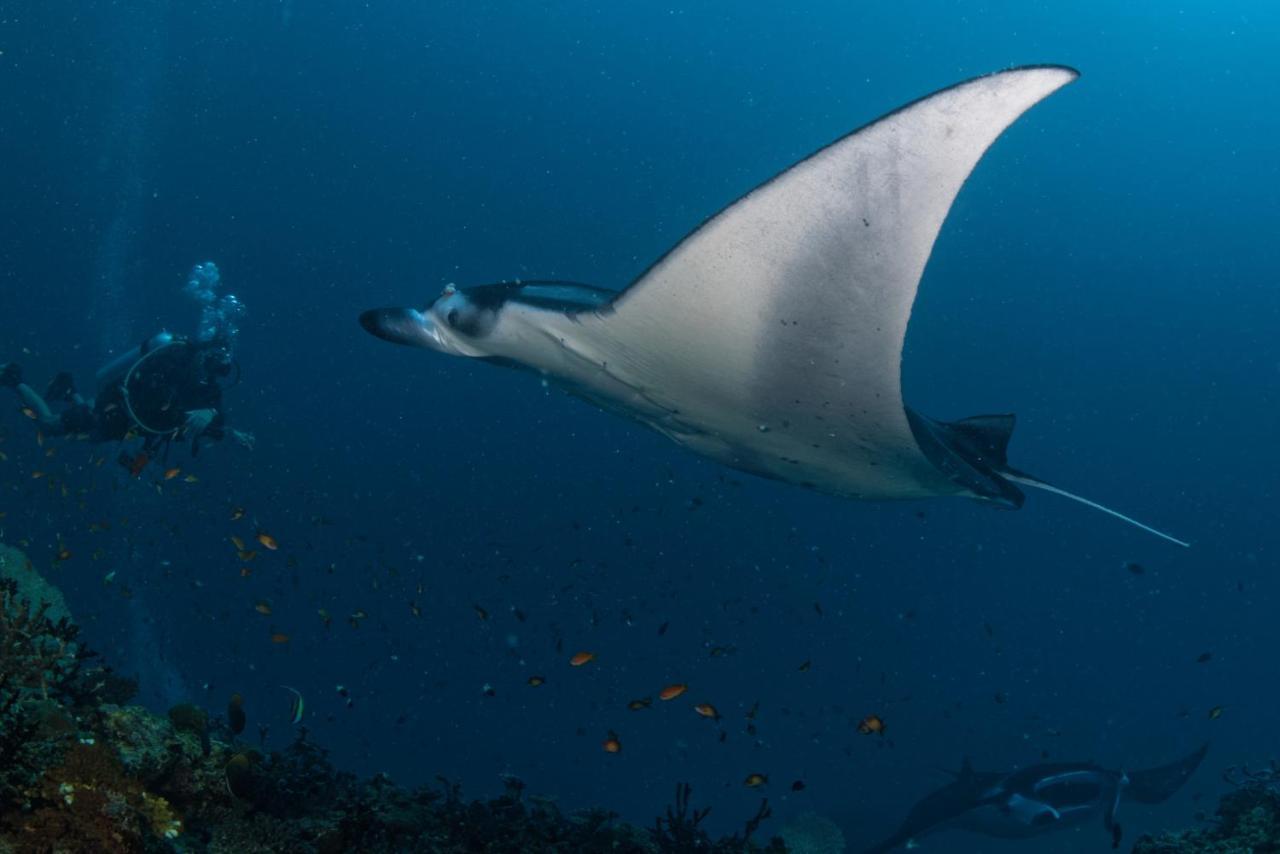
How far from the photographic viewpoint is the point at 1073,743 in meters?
26.6

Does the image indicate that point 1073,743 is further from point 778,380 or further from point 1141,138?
point 1141,138

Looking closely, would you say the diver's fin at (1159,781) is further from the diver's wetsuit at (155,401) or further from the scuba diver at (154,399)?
the diver's wetsuit at (155,401)

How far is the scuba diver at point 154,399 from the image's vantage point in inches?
372

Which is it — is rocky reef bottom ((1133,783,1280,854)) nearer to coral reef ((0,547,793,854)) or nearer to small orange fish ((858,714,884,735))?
small orange fish ((858,714,884,735))

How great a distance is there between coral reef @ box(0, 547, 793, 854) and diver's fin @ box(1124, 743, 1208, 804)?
10250 millimetres

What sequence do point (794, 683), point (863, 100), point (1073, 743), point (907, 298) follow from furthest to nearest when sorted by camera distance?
point (863, 100), point (794, 683), point (1073, 743), point (907, 298)

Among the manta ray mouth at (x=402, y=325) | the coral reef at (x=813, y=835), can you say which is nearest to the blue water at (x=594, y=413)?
the coral reef at (x=813, y=835)

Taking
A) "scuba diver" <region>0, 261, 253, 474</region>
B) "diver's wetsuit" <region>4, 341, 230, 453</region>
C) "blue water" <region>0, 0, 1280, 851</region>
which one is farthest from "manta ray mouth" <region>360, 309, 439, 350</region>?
"blue water" <region>0, 0, 1280, 851</region>

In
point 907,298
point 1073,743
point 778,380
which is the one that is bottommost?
point 1073,743

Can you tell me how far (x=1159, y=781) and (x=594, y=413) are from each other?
167 ft

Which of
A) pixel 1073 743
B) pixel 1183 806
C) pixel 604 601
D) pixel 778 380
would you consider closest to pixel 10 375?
pixel 778 380

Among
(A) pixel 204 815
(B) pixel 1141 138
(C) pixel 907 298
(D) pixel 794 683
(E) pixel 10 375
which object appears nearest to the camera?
(C) pixel 907 298

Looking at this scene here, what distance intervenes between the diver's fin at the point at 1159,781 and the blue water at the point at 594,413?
17.7 metres

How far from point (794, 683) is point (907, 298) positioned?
37.2 metres
